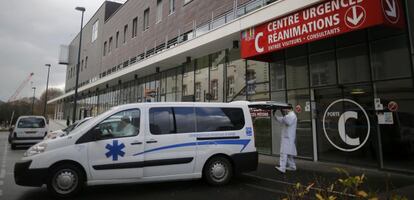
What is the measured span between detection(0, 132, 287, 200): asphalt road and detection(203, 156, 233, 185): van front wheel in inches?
6.7

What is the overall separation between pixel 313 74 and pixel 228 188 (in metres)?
6.23

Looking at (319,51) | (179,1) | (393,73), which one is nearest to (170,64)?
(179,1)

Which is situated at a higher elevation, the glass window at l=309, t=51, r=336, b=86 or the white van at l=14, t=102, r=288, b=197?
the glass window at l=309, t=51, r=336, b=86

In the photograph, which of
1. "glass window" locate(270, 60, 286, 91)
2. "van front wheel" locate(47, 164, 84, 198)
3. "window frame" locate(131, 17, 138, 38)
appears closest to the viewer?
"van front wheel" locate(47, 164, 84, 198)

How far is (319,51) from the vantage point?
39.0 ft

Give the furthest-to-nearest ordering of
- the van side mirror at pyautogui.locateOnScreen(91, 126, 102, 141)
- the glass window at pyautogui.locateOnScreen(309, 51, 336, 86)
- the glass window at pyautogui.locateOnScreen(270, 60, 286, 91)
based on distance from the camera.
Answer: the glass window at pyautogui.locateOnScreen(270, 60, 286, 91) → the glass window at pyautogui.locateOnScreen(309, 51, 336, 86) → the van side mirror at pyautogui.locateOnScreen(91, 126, 102, 141)

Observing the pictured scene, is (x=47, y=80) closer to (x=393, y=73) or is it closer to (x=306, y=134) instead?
(x=306, y=134)

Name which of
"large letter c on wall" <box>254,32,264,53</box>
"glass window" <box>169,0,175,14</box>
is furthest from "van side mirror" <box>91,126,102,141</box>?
"glass window" <box>169,0,175,14</box>

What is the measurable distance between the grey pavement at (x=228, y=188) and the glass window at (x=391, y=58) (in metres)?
2.80

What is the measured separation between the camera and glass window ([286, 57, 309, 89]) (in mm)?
12336

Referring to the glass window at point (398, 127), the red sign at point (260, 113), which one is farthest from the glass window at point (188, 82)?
the glass window at point (398, 127)

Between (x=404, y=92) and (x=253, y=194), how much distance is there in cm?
539

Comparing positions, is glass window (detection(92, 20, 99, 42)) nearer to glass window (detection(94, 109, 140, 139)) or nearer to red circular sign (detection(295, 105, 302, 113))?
red circular sign (detection(295, 105, 302, 113))

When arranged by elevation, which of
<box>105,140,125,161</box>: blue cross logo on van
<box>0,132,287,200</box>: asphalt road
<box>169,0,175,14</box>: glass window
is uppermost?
<box>169,0,175,14</box>: glass window
